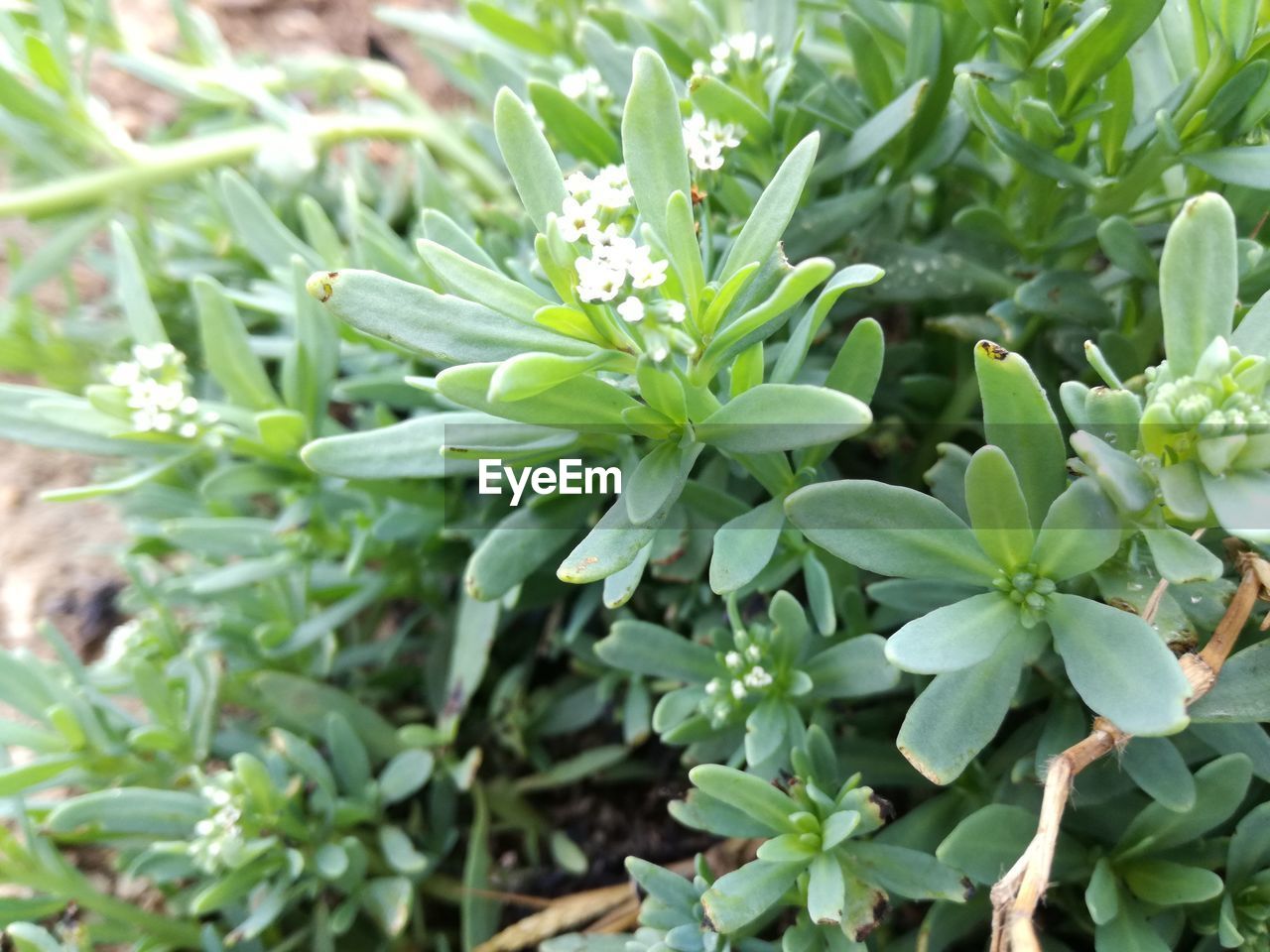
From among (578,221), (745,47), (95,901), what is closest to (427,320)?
(578,221)

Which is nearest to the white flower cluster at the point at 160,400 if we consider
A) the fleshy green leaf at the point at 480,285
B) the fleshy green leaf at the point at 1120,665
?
the fleshy green leaf at the point at 480,285

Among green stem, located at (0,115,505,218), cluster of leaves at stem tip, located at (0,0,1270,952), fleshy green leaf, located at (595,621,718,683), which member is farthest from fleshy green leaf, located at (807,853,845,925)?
green stem, located at (0,115,505,218)

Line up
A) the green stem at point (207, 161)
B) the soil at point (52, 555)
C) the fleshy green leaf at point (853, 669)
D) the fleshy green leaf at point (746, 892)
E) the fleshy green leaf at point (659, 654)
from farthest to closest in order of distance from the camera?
the soil at point (52, 555)
the green stem at point (207, 161)
the fleshy green leaf at point (659, 654)
the fleshy green leaf at point (853, 669)
the fleshy green leaf at point (746, 892)

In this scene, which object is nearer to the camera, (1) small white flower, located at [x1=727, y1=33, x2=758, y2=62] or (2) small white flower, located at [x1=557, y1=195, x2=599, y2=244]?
(2) small white flower, located at [x1=557, y1=195, x2=599, y2=244]

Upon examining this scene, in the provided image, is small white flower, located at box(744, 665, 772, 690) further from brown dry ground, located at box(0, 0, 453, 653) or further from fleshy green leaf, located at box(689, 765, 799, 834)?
brown dry ground, located at box(0, 0, 453, 653)

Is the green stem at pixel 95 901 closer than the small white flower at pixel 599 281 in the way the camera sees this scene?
No

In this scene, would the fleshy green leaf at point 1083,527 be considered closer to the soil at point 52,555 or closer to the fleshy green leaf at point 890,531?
the fleshy green leaf at point 890,531
